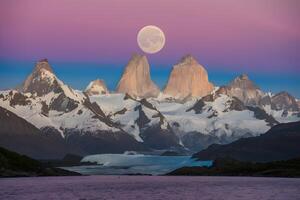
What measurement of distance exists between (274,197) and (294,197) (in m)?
4.77

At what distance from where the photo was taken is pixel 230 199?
559 feet

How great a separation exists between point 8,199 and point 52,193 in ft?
99.9

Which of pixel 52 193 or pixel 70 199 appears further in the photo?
pixel 52 193

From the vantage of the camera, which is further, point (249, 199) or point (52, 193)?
point (52, 193)

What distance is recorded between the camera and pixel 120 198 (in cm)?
17825

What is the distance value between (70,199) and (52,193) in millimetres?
26183

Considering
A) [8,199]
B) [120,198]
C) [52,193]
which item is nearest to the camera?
[8,199]

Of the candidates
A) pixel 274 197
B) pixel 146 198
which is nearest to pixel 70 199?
pixel 146 198

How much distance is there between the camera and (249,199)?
6727 inches

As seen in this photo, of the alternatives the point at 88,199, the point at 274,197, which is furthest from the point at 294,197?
the point at 88,199

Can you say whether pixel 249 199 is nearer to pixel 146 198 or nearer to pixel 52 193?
pixel 146 198

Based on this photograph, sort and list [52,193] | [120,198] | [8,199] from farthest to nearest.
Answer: [52,193] < [120,198] < [8,199]

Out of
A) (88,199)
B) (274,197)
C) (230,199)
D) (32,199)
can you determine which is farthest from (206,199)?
(32,199)

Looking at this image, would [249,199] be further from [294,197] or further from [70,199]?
[70,199]
